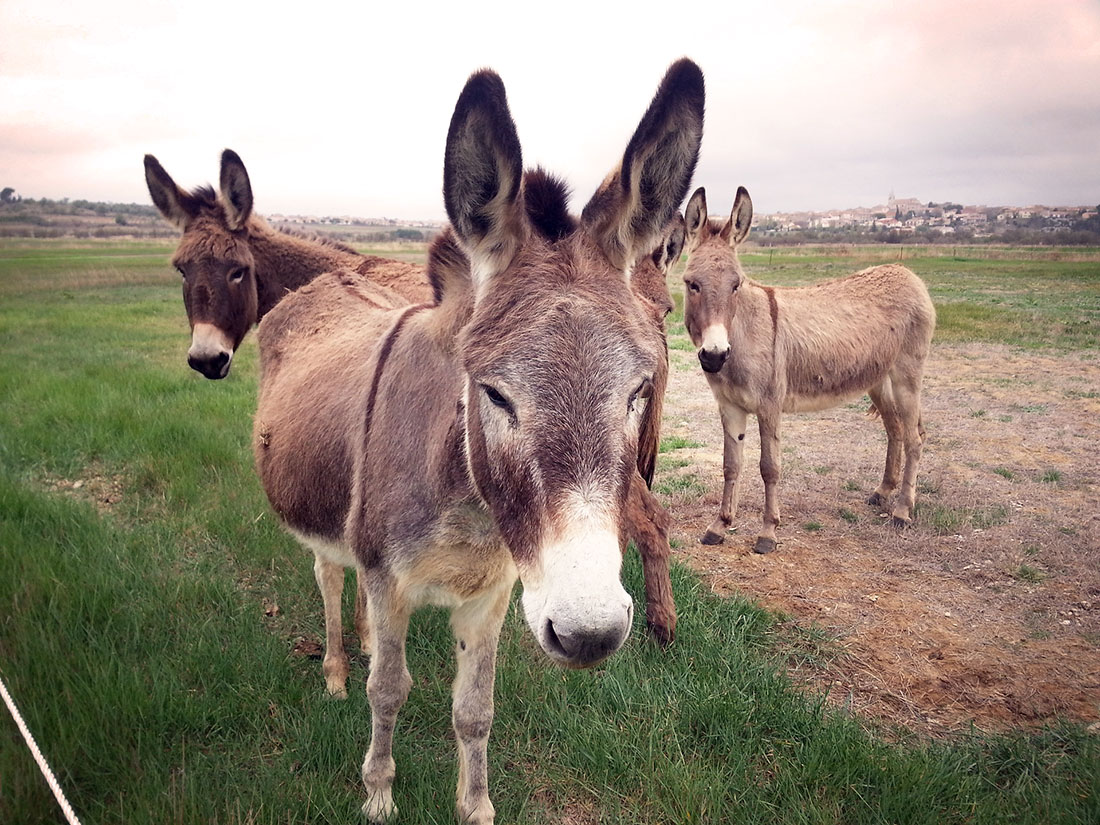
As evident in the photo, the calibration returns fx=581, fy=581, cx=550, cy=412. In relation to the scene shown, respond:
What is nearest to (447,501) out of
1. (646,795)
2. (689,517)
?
(646,795)

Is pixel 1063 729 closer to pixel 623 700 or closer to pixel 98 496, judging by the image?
pixel 623 700

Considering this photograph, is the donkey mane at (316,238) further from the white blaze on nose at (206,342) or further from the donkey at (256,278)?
the white blaze on nose at (206,342)

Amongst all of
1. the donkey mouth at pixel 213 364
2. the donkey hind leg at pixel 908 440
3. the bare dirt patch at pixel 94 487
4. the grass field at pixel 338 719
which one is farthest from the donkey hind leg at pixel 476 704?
the donkey hind leg at pixel 908 440

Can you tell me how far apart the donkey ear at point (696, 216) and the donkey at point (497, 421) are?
4.54 metres

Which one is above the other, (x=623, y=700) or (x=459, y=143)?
(x=459, y=143)

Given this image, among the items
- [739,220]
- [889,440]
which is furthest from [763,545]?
[739,220]

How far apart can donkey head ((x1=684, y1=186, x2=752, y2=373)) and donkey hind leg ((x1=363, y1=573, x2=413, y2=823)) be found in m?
3.81

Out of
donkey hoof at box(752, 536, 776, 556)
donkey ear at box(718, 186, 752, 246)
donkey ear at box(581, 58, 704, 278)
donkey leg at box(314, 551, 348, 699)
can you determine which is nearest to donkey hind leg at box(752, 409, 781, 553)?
donkey hoof at box(752, 536, 776, 556)

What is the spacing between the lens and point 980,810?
230cm

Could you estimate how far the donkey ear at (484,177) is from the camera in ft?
5.23

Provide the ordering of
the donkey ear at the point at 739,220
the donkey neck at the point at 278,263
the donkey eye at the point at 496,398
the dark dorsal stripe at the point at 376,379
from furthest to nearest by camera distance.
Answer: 1. the donkey ear at the point at 739,220
2. the donkey neck at the point at 278,263
3. the dark dorsal stripe at the point at 376,379
4. the donkey eye at the point at 496,398

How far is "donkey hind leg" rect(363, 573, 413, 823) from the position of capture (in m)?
2.19

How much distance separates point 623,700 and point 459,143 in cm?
263

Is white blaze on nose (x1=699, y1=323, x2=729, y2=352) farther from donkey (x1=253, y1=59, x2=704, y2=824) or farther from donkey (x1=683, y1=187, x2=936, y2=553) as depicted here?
donkey (x1=253, y1=59, x2=704, y2=824)
